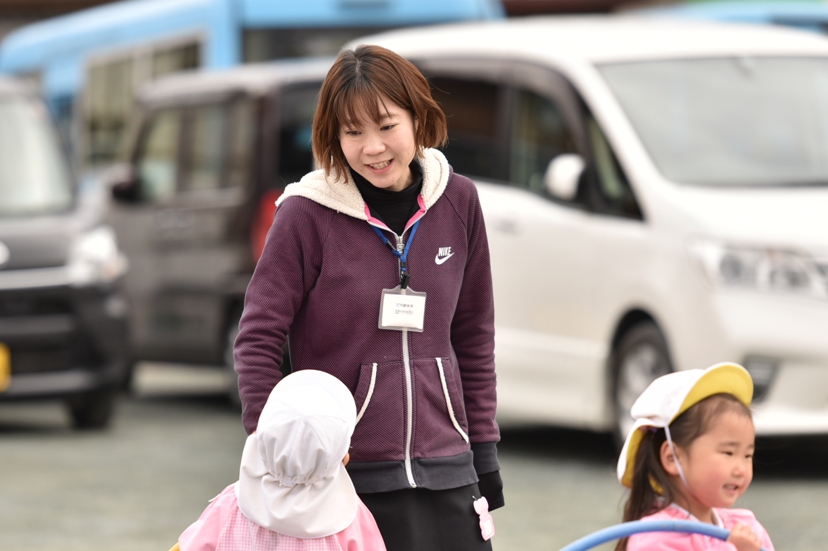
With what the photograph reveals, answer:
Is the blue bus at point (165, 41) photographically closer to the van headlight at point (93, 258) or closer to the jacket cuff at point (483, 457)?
the van headlight at point (93, 258)

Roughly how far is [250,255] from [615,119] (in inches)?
122

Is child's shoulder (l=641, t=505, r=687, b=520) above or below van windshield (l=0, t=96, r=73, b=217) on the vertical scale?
above

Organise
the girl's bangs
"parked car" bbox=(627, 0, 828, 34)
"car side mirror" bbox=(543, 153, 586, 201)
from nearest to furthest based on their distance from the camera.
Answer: the girl's bangs < "car side mirror" bbox=(543, 153, 586, 201) < "parked car" bbox=(627, 0, 828, 34)

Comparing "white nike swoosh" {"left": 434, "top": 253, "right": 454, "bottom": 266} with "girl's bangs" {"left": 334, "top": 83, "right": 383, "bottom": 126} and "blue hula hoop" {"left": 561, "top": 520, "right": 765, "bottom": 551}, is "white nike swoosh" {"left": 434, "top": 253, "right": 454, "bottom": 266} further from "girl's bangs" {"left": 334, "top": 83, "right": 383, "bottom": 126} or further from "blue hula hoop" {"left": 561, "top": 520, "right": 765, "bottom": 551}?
"blue hula hoop" {"left": 561, "top": 520, "right": 765, "bottom": 551}

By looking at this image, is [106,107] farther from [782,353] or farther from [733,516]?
[733,516]

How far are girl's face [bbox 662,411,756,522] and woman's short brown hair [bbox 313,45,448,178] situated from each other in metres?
0.84

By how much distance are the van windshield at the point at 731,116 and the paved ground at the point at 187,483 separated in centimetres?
131

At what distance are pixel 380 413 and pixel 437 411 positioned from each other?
13cm

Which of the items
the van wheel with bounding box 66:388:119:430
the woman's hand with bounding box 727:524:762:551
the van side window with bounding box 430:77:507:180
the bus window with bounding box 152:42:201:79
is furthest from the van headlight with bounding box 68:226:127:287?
the woman's hand with bounding box 727:524:762:551

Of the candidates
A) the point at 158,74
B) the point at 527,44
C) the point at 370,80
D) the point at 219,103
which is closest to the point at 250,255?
the point at 219,103

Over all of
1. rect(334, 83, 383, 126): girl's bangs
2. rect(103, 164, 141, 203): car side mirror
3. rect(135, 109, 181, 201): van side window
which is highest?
rect(334, 83, 383, 126): girl's bangs

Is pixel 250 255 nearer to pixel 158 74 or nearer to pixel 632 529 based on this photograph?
pixel 158 74

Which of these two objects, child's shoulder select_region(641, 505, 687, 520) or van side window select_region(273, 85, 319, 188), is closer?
child's shoulder select_region(641, 505, 687, 520)

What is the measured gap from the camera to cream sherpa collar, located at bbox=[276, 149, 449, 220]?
142 inches
